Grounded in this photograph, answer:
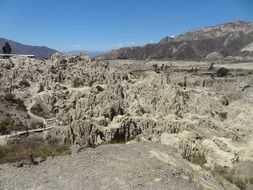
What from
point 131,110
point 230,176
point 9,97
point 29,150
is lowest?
point 230,176

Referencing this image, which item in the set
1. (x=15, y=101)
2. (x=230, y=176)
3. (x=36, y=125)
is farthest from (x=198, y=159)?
(x=15, y=101)

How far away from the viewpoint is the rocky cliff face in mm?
25344

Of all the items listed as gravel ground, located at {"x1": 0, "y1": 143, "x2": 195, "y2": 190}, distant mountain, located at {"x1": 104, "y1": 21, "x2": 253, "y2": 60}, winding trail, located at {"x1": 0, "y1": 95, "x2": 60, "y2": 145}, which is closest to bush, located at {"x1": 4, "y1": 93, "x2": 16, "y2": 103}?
winding trail, located at {"x1": 0, "y1": 95, "x2": 60, "y2": 145}

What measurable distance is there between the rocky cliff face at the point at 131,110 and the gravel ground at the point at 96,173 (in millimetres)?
2218

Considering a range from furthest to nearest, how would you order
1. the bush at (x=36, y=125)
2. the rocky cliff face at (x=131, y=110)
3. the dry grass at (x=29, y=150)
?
the bush at (x=36, y=125) < the rocky cliff face at (x=131, y=110) < the dry grass at (x=29, y=150)

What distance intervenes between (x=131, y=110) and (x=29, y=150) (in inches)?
438

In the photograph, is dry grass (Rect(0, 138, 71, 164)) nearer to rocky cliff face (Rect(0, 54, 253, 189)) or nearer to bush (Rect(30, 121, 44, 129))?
rocky cliff face (Rect(0, 54, 253, 189))

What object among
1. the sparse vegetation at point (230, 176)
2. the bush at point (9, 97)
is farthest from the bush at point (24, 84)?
the sparse vegetation at point (230, 176)

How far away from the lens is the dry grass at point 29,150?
23.0 m

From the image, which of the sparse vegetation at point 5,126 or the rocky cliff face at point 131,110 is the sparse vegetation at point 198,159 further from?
the sparse vegetation at point 5,126

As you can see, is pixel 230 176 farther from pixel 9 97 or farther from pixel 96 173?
pixel 9 97

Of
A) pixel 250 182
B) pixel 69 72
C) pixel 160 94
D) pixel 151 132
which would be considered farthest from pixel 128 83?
pixel 250 182

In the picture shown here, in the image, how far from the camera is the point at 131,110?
111ft

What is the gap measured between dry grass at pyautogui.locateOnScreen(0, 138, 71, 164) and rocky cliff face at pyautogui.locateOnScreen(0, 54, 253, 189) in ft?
4.26
